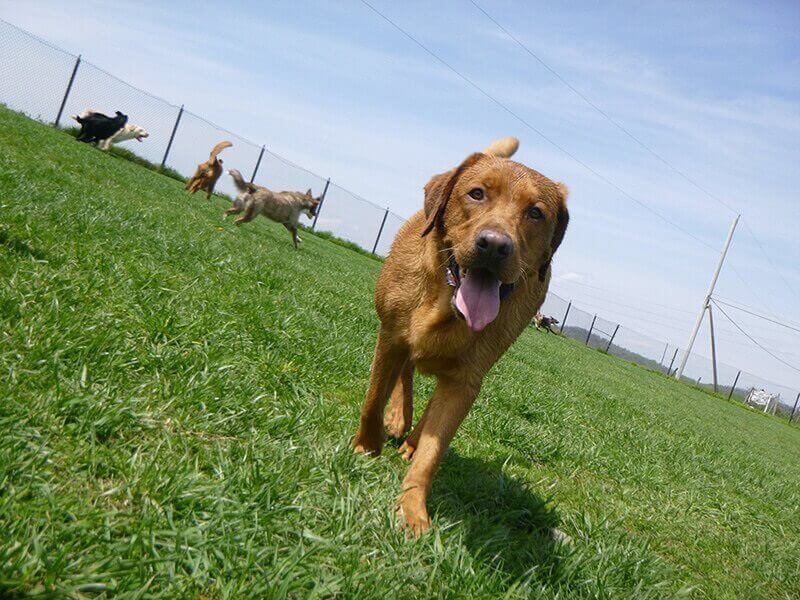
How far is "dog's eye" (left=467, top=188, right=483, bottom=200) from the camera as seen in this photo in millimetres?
3217

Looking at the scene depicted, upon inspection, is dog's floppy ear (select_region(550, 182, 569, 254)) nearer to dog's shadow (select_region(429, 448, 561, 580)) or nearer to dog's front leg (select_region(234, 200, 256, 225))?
dog's shadow (select_region(429, 448, 561, 580))

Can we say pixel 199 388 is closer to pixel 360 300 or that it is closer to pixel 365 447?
pixel 365 447

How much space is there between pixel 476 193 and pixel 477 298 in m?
0.60

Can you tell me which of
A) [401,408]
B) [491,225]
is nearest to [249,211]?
[401,408]

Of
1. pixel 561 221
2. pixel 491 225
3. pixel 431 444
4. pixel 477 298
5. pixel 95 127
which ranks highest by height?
pixel 95 127

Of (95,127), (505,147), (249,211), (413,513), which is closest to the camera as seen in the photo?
(413,513)

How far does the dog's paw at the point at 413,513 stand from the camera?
2.45 meters

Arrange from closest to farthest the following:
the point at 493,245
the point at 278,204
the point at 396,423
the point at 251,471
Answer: the point at 251,471 < the point at 493,245 < the point at 396,423 < the point at 278,204

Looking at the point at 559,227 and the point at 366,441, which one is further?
the point at 559,227

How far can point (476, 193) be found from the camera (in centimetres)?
323

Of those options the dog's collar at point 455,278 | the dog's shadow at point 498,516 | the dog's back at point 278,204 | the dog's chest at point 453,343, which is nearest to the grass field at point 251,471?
the dog's shadow at point 498,516

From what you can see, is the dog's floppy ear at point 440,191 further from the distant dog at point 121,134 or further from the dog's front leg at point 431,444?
the distant dog at point 121,134

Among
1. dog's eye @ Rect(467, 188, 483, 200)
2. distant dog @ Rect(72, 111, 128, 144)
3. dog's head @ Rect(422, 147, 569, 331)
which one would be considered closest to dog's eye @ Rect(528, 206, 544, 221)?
dog's head @ Rect(422, 147, 569, 331)

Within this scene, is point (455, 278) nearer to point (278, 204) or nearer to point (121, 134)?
point (278, 204)
